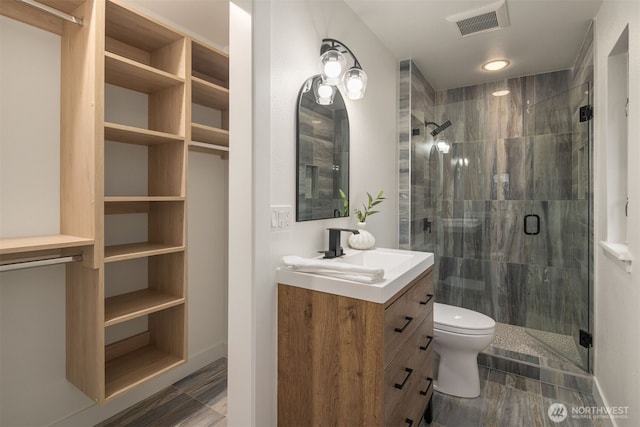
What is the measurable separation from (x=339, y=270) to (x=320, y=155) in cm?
73

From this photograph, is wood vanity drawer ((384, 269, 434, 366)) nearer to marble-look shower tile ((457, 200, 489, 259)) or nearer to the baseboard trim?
the baseboard trim

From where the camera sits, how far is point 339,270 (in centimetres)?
130

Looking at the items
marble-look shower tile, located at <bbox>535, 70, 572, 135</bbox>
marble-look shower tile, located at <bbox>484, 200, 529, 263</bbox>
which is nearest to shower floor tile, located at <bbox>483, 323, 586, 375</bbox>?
marble-look shower tile, located at <bbox>484, 200, 529, 263</bbox>

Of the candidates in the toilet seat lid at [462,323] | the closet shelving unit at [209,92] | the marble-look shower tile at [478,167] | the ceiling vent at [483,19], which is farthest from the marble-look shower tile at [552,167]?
the closet shelving unit at [209,92]

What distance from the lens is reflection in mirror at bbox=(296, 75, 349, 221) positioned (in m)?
1.65

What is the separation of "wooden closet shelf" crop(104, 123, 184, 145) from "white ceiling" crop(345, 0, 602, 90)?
55.0 inches

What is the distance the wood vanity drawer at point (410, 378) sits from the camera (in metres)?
1.28

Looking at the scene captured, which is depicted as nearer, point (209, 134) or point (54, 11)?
point (54, 11)

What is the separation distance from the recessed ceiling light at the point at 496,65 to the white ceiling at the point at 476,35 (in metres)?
0.06

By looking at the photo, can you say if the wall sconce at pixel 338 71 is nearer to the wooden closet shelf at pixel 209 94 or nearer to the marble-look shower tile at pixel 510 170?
the wooden closet shelf at pixel 209 94

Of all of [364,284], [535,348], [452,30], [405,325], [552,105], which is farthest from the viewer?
[552,105]

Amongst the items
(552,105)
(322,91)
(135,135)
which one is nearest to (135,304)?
(135,135)

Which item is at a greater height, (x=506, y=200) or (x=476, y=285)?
(x=506, y=200)

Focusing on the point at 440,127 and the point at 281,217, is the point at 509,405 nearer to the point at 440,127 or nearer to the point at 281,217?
the point at 281,217
